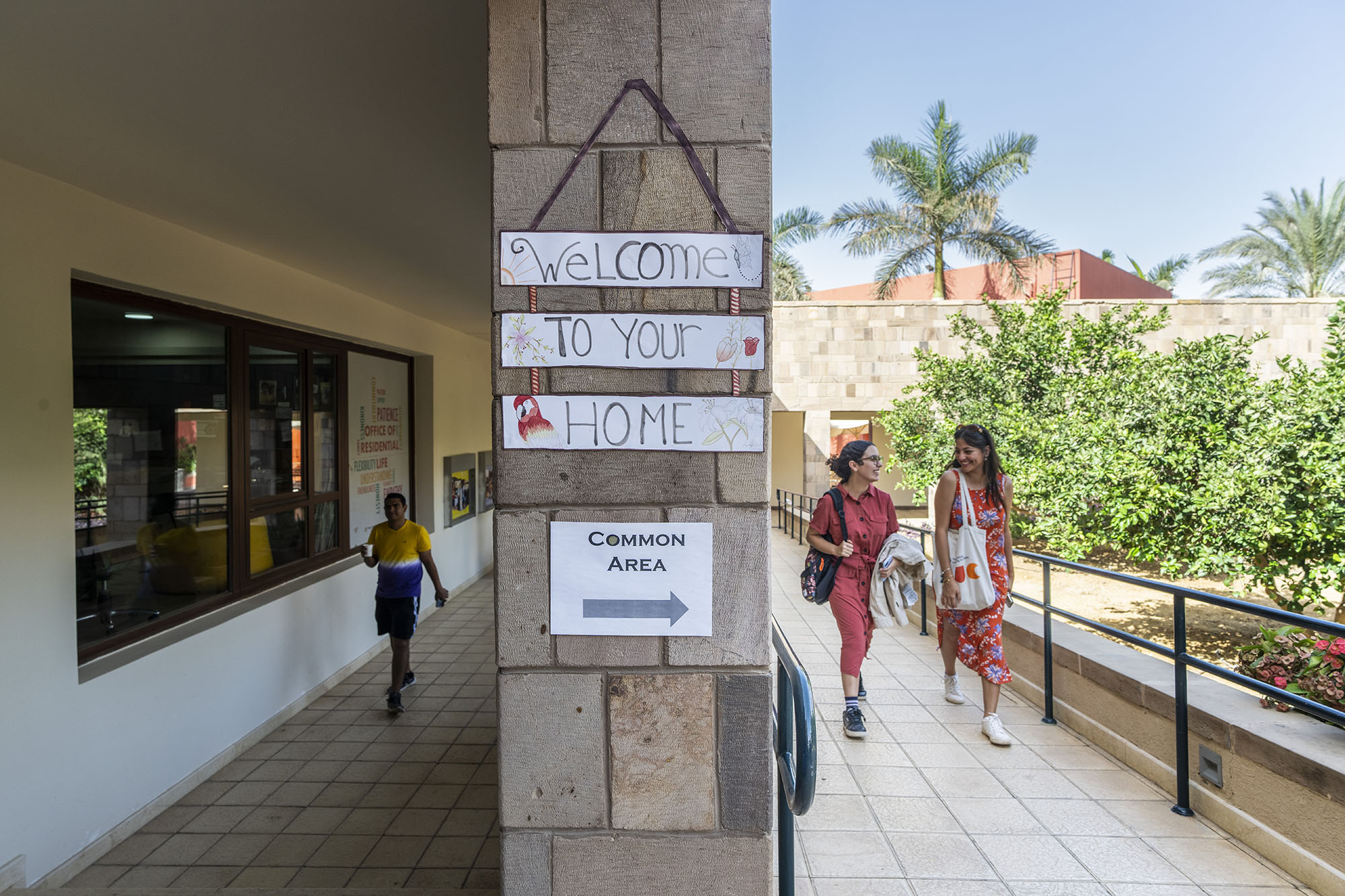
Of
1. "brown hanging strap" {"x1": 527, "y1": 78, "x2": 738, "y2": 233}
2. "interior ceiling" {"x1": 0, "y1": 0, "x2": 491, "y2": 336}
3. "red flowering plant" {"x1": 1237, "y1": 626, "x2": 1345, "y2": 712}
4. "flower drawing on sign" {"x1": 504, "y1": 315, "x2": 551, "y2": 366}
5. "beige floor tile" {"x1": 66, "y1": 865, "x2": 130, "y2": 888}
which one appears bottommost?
"beige floor tile" {"x1": 66, "y1": 865, "x2": 130, "y2": 888}

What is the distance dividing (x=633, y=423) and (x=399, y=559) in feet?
13.9

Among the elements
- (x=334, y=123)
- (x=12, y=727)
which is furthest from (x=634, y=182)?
(x=12, y=727)

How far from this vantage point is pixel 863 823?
3258mm

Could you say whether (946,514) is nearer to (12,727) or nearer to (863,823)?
(863,823)

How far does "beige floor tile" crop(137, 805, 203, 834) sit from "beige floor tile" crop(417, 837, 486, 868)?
1.38 m

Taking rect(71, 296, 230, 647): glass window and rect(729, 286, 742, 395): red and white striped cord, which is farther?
rect(71, 296, 230, 647): glass window

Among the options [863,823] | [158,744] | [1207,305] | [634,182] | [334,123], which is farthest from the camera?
[1207,305]

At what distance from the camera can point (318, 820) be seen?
394 cm

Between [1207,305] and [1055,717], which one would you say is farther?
[1207,305]

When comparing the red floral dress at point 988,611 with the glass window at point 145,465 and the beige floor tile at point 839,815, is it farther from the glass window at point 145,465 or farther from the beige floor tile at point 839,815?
the glass window at point 145,465

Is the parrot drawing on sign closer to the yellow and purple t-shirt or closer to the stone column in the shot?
the stone column

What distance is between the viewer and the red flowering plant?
3051 mm

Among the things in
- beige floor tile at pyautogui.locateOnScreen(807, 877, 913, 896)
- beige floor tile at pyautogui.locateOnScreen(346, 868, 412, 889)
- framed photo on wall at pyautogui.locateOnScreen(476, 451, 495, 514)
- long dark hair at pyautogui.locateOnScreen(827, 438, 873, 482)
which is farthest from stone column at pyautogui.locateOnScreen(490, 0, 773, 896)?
framed photo on wall at pyautogui.locateOnScreen(476, 451, 495, 514)

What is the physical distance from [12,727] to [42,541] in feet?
2.55
